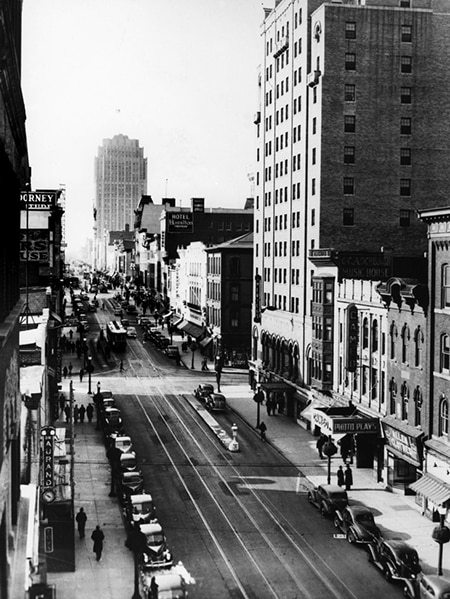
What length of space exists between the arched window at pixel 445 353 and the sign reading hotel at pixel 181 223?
107142 mm

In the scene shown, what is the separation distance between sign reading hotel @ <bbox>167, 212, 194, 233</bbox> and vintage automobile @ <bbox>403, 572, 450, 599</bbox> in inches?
4716

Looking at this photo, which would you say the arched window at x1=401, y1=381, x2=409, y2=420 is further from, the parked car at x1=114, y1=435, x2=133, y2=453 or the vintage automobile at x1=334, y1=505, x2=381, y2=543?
the parked car at x1=114, y1=435, x2=133, y2=453

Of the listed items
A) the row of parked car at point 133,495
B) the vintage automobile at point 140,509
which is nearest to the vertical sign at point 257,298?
the row of parked car at point 133,495

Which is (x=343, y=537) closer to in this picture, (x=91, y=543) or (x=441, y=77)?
(x=91, y=543)

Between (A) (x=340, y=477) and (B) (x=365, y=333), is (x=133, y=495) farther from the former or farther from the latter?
(B) (x=365, y=333)

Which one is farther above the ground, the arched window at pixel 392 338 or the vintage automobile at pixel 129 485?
the arched window at pixel 392 338

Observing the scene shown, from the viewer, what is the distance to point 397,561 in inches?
1318

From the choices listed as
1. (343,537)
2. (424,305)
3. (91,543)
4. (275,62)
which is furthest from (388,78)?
(91,543)

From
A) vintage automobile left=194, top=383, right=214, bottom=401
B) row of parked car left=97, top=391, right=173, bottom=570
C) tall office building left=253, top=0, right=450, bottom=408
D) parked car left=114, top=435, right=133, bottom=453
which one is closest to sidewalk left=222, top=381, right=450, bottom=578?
vintage automobile left=194, top=383, right=214, bottom=401

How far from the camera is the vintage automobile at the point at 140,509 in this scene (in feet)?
128

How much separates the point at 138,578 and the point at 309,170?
4747 cm

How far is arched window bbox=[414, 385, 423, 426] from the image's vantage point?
154ft

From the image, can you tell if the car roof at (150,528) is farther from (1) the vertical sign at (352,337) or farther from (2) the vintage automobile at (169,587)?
(1) the vertical sign at (352,337)

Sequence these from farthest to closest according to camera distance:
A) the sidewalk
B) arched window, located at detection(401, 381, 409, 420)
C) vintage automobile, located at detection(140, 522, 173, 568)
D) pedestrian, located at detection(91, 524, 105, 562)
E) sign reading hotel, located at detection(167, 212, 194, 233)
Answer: sign reading hotel, located at detection(167, 212, 194, 233) < arched window, located at detection(401, 381, 409, 420) < the sidewalk < pedestrian, located at detection(91, 524, 105, 562) < vintage automobile, located at detection(140, 522, 173, 568)
